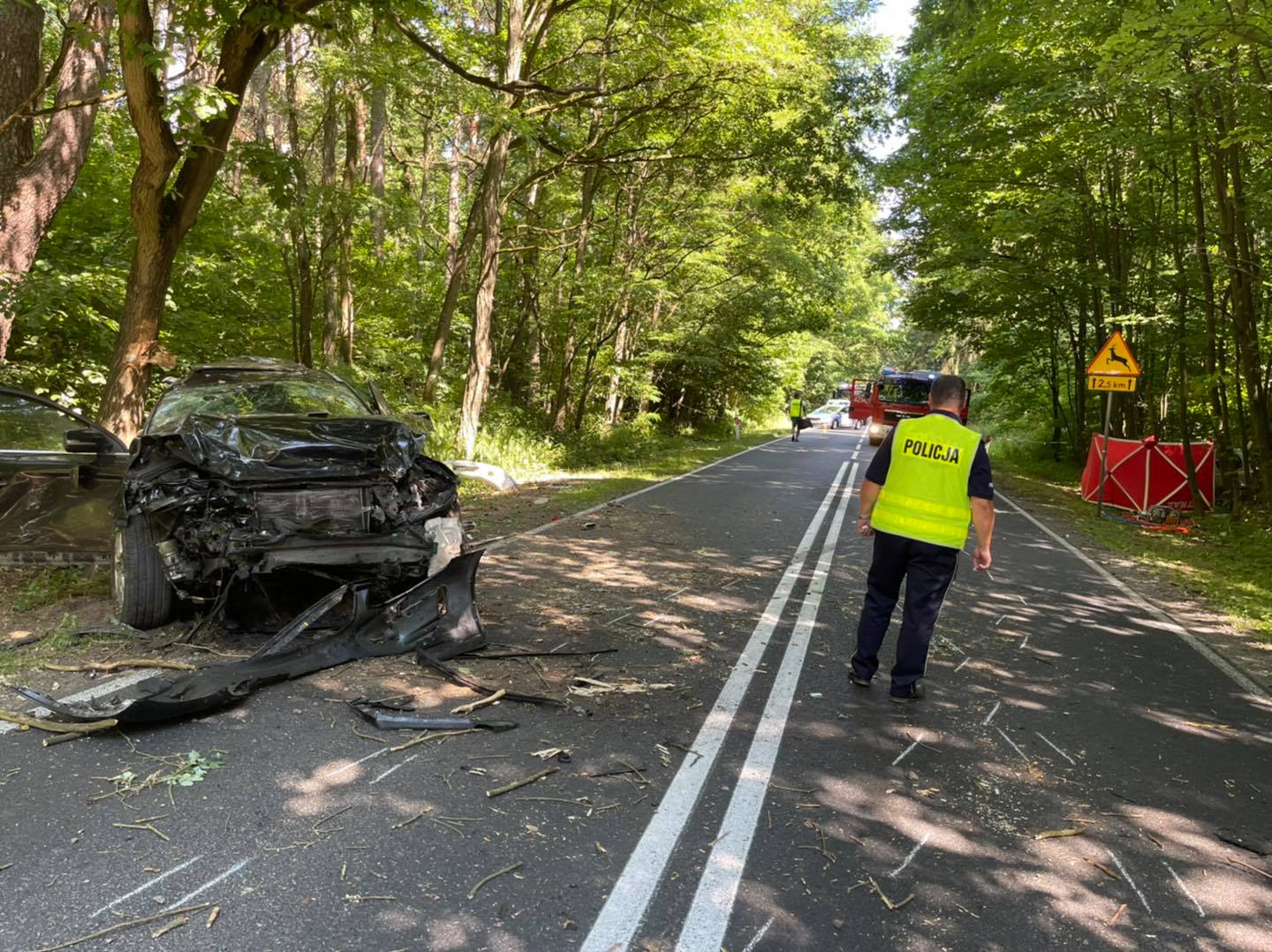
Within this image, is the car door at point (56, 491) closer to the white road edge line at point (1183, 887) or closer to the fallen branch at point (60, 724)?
the fallen branch at point (60, 724)

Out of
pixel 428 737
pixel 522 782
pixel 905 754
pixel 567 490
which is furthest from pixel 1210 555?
pixel 428 737

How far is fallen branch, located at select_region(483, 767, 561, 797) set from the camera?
347 cm

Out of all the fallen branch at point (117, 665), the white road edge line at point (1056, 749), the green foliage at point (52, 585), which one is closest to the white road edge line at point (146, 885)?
the fallen branch at point (117, 665)

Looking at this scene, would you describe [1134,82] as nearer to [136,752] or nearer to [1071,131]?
[1071,131]

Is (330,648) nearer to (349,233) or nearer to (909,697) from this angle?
(909,697)

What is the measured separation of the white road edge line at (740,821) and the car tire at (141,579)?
12.2ft

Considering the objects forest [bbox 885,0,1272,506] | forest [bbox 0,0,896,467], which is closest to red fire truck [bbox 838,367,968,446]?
forest [bbox 0,0,896,467]

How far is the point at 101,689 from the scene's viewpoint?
4348mm

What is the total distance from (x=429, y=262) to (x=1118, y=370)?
18166 mm

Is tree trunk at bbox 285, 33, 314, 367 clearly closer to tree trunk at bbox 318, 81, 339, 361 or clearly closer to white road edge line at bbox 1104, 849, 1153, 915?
tree trunk at bbox 318, 81, 339, 361

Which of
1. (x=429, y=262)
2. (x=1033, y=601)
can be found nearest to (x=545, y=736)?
(x=1033, y=601)

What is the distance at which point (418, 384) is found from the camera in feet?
70.7

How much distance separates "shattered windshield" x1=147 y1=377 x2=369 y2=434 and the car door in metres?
0.42

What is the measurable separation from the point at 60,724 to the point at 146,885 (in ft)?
4.95
